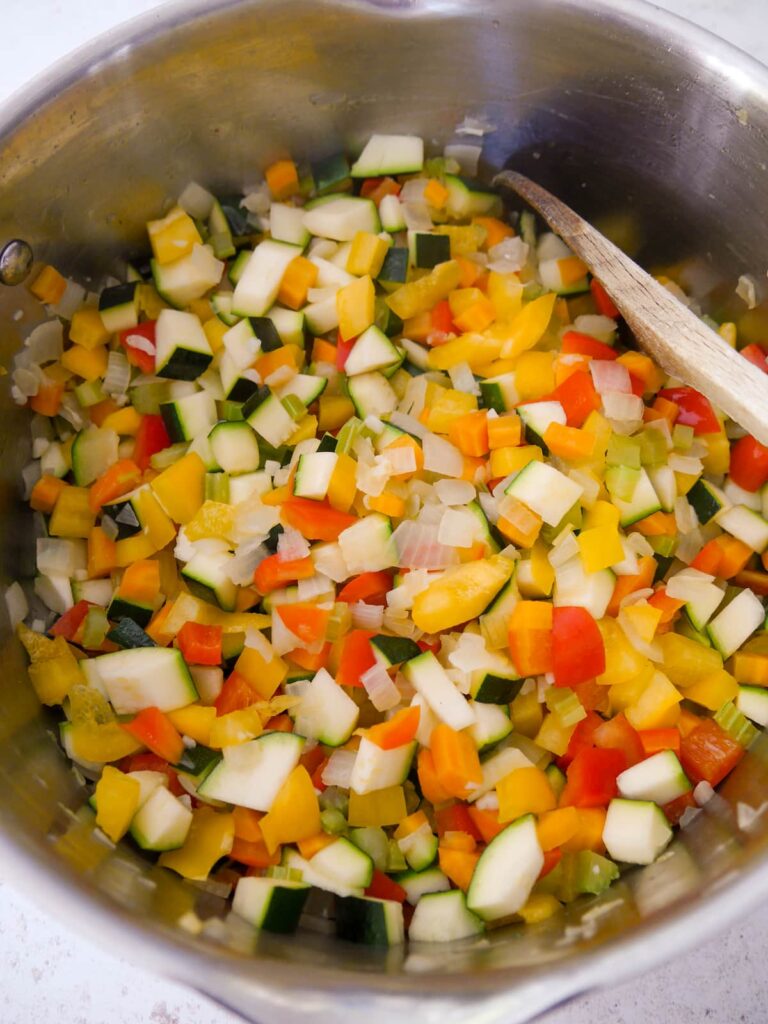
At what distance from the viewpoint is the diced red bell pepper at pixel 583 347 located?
80.3 inches

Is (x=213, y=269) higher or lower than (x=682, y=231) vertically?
higher

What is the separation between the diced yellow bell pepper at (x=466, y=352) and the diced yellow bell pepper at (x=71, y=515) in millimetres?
844

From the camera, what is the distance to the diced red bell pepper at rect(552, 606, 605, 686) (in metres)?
1.69

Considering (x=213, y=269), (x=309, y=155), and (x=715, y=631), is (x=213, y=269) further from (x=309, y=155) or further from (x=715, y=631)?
(x=715, y=631)

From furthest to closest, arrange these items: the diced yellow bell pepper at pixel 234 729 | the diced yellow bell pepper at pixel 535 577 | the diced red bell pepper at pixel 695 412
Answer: the diced red bell pepper at pixel 695 412 < the diced yellow bell pepper at pixel 535 577 < the diced yellow bell pepper at pixel 234 729

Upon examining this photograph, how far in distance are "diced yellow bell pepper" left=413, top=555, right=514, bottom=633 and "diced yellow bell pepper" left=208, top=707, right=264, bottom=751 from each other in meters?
0.37

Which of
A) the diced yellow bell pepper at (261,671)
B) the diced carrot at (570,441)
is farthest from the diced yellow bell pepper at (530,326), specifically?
the diced yellow bell pepper at (261,671)

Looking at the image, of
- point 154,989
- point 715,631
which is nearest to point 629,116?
point 715,631

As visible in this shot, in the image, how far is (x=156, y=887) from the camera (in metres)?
1.54

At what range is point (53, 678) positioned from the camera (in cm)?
177

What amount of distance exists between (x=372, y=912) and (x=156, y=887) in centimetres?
38

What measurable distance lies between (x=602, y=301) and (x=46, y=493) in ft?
4.48

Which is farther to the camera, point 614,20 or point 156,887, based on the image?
point 614,20

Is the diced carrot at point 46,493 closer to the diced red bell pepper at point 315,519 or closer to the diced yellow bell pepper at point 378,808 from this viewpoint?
the diced red bell pepper at point 315,519
